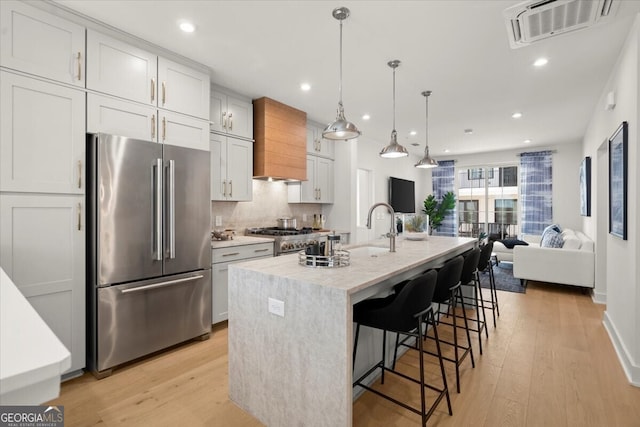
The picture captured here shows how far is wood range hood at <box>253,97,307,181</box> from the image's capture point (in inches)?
161

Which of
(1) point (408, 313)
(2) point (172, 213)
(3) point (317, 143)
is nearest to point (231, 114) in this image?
(2) point (172, 213)

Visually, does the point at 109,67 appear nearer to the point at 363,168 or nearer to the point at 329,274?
the point at 329,274

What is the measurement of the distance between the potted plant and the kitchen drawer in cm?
597

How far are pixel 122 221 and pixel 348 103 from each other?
10.2 ft

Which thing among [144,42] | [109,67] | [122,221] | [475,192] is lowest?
[122,221]

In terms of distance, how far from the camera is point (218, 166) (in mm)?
3703

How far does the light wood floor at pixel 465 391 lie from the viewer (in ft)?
6.46

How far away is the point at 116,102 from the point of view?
2.61 metres

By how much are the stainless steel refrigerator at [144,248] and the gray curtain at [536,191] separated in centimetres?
746

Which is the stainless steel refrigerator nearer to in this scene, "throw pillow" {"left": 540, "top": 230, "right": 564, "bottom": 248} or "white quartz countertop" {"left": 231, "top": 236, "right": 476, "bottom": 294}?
"white quartz countertop" {"left": 231, "top": 236, "right": 476, "bottom": 294}

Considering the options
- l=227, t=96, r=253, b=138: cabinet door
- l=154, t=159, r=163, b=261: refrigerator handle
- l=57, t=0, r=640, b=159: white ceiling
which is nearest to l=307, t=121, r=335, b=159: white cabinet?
l=57, t=0, r=640, b=159: white ceiling

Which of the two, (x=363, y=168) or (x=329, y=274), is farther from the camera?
(x=363, y=168)

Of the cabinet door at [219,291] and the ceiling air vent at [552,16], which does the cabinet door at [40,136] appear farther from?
the ceiling air vent at [552,16]

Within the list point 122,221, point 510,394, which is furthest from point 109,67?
point 510,394
